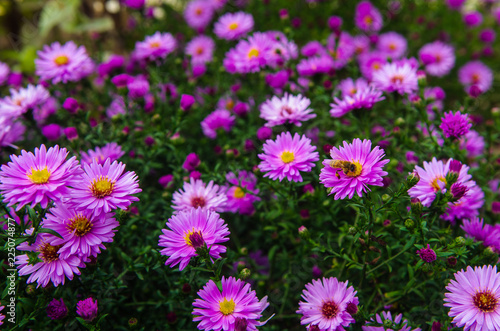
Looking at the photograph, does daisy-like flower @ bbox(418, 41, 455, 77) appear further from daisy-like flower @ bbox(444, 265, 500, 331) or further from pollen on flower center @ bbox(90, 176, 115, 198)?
pollen on flower center @ bbox(90, 176, 115, 198)

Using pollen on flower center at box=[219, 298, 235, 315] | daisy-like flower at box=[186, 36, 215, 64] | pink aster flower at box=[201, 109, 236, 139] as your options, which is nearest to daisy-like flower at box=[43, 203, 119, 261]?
pollen on flower center at box=[219, 298, 235, 315]


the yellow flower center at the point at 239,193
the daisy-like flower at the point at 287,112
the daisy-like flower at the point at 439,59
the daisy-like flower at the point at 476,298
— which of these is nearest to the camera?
the daisy-like flower at the point at 476,298

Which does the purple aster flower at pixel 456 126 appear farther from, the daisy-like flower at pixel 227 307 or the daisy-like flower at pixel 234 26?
the daisy-like flower at pixel 234 26

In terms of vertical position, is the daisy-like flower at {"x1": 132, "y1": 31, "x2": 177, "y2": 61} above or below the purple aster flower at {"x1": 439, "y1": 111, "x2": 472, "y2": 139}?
above

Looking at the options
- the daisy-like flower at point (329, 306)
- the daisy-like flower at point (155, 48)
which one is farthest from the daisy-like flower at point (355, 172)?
the daisy-like flower at point (155, 48)

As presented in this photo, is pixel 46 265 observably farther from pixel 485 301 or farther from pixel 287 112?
pixel 485 301
